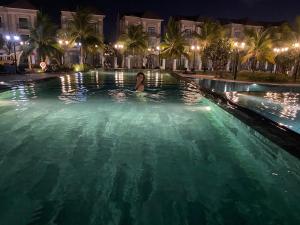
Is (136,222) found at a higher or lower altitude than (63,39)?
lower

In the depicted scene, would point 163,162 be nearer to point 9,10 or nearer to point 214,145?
point 214,145

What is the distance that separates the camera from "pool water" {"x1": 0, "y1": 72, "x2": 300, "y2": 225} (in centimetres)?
381

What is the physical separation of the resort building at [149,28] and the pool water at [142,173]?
4866 cm

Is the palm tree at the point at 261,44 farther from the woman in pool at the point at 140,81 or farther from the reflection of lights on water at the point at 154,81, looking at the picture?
the woman in pool at the point at 140,81

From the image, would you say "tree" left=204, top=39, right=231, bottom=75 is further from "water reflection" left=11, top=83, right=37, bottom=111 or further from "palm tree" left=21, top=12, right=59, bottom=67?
"water reflection" left=11, top=83, right=37, bottom=111

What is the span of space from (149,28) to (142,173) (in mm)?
55259

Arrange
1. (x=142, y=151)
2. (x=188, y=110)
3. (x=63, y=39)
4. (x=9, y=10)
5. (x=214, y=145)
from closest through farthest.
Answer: (x=142, y=151) < (x=214, y=145) < (x=188, y=110) < (x=63, y=39) < (x=9, y=10)

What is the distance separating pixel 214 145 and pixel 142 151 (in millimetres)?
1897

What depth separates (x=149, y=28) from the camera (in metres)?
57.1

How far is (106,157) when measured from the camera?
5879mm

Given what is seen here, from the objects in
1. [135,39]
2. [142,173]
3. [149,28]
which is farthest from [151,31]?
[142,173]

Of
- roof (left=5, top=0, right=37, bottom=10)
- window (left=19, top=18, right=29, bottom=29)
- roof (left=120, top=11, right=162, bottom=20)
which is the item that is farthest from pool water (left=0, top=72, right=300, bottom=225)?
roof (left=120, top=11, right=162, bottom=20)

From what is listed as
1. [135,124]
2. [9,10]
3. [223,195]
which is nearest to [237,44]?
[135,124]

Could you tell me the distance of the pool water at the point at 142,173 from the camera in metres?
3.81
